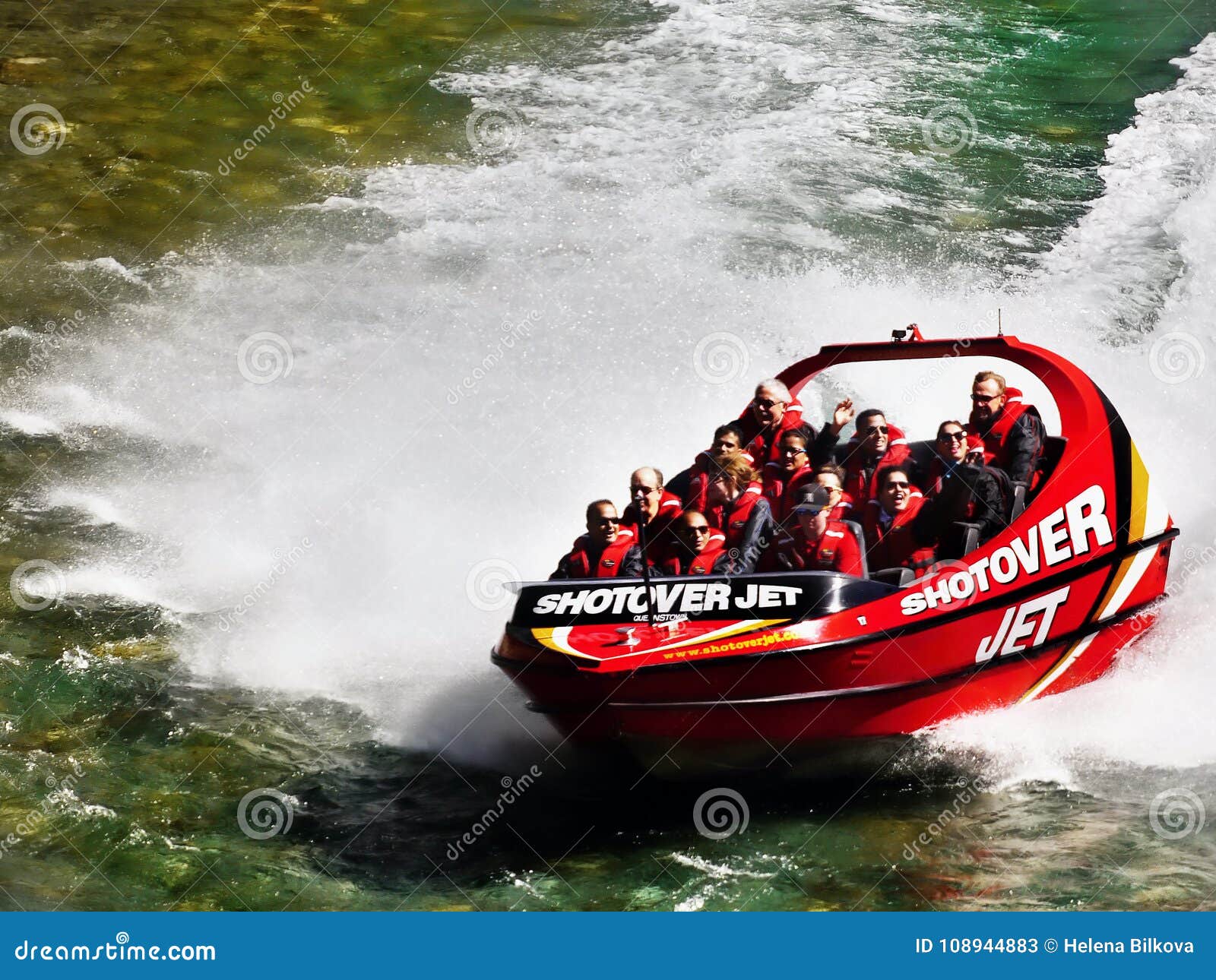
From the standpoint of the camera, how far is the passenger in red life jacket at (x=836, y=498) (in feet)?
27.6

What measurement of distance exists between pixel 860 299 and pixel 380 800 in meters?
7.30

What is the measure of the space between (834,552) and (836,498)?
0.42 m

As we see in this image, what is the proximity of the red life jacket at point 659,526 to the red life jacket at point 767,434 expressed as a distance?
781 millimetres

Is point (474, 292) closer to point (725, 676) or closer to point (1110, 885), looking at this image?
point (725, 676)

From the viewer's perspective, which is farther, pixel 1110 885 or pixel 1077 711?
pixel 1077 711

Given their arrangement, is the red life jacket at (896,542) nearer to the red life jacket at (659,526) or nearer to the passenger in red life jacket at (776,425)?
the passenger in red life jacket at (776,425)

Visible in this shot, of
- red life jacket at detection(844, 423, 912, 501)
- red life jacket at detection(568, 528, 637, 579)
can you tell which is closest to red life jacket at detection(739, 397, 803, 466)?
red life jacket at detection(844, 423, 912, 501)

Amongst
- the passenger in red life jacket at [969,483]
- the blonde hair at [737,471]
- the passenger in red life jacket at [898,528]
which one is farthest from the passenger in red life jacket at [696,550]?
the passenger in red life jacket at [969,483]

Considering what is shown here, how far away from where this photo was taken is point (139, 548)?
1106cm

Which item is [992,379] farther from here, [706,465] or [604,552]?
[604,552]

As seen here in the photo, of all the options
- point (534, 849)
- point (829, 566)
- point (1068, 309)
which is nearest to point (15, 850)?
point (534, 849)

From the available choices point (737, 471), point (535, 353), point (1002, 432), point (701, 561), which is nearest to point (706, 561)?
point (701, 561)

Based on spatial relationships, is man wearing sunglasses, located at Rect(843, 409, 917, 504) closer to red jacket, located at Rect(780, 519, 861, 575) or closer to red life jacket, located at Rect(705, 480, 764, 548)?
red life jacket, located at Rect(705, 480, 764, 548)

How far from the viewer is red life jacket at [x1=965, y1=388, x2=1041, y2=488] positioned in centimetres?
905
